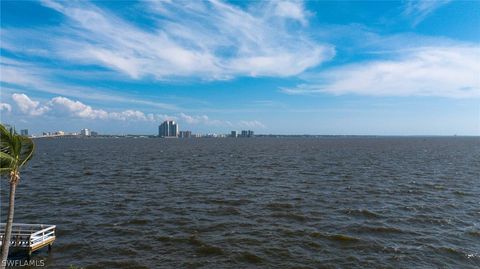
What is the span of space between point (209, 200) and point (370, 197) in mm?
21665

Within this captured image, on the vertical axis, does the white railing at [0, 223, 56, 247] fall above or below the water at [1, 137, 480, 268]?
above

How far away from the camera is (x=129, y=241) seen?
91.0 ft

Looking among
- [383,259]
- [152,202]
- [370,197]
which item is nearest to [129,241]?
[152,202]

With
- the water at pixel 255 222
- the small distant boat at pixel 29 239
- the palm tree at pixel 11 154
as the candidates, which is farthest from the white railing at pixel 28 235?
the palm tree at pixel 11 154

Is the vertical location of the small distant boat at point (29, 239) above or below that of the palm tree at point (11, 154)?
below

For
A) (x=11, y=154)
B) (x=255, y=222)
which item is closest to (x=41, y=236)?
(x=11, y=154)

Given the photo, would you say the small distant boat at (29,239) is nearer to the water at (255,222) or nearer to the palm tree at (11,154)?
the water at (255,222)

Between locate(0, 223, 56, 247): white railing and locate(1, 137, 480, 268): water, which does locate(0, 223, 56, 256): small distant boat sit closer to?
locate(0, 223, 56, 247): white railing

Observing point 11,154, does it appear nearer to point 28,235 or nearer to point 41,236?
point 28,235

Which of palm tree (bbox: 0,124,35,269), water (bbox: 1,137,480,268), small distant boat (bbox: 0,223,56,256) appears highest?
palm tree (bbox: 0,124,35,269)

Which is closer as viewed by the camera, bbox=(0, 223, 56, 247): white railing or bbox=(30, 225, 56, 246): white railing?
bbox=(0, 223, 56, 247): white railing

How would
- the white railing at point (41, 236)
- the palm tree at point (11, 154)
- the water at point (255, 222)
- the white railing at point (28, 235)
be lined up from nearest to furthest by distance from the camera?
1. the palm tree at point (11, 154)
2. the white railing at point (28, 235)
3. the white railing at point (41, 236)
4. the water at point (255, 222)

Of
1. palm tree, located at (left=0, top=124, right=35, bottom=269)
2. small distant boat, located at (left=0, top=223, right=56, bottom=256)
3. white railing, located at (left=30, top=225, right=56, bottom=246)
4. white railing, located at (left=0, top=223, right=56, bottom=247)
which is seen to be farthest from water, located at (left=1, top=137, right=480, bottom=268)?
palm tree, located at (left=0, top=124, right=35, bottom=269)

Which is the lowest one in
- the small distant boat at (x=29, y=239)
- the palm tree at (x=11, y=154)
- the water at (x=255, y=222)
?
the water at (x=255, y=222)
